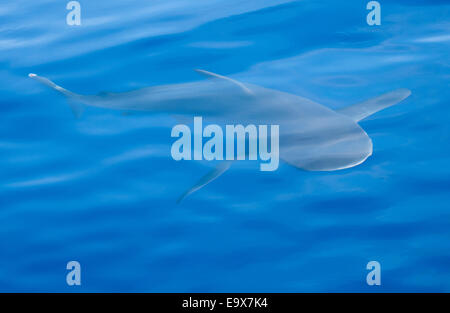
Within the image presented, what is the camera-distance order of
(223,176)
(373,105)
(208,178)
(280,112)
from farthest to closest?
1. (373,105)
2. (280,112)
3. (223,176)
4. (208,178)

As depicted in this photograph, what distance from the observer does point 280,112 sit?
4.18m

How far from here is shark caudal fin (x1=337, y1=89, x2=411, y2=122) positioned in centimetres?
443

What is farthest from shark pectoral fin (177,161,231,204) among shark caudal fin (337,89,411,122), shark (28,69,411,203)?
shark caudal fin (337,89,411,122)

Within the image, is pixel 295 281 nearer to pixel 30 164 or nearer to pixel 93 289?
pixel 93 289

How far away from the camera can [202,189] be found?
396 centimetres

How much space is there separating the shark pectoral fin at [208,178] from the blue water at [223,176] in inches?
3.0

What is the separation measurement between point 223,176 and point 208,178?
18 cm

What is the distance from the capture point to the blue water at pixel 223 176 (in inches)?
133

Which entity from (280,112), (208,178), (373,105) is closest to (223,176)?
(208,178)

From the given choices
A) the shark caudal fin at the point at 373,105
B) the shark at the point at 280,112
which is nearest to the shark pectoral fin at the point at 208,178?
the shark at the point at 280,112

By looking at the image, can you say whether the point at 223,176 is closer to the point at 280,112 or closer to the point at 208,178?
the point at 208,178

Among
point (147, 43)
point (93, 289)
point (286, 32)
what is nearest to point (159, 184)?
point (93, 289)

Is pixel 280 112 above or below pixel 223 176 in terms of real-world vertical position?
above

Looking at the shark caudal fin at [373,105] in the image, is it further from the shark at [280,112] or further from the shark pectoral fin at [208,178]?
the shark pectoral fin at [208,178]
